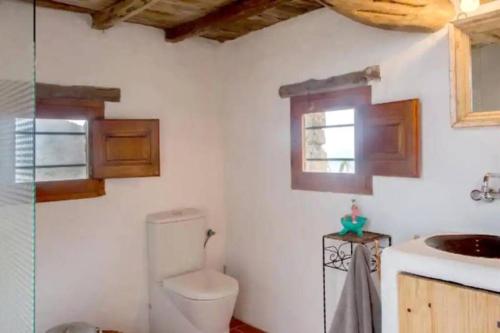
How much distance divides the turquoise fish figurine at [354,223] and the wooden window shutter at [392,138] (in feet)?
0.84

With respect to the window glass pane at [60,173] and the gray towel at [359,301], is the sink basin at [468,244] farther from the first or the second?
the window glass pane at [60,173]

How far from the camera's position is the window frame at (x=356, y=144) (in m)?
2.41

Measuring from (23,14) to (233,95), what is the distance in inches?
64.1

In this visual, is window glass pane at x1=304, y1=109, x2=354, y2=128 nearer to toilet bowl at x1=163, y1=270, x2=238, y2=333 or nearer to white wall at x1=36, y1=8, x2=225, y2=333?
white wall at x1=36, y1=8, x2=225, y2=333

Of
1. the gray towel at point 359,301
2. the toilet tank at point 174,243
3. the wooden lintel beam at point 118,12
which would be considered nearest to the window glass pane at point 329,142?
the gray towel at point 359,301

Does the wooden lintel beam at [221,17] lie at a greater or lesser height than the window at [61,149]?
greater

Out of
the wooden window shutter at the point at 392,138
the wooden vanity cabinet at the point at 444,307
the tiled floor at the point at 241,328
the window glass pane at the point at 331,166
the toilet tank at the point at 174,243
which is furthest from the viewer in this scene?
the tiled floor at the point at 241,328

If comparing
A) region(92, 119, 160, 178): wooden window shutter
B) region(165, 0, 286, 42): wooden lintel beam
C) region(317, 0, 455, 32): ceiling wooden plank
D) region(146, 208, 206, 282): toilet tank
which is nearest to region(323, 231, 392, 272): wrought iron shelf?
region(146, 208, 206, 282): toilet tank

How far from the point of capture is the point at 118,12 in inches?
95.7

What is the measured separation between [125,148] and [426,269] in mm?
1958

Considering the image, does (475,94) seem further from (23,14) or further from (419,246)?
(23,14)

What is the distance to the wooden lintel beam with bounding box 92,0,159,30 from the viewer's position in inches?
90.4

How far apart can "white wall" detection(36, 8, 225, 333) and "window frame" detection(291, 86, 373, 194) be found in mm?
807

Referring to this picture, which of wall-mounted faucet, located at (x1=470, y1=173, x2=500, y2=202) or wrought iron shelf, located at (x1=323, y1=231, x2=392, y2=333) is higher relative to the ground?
wall-mounted faucet, located at (x1=470, y1=173, x2=500, y2=202)
